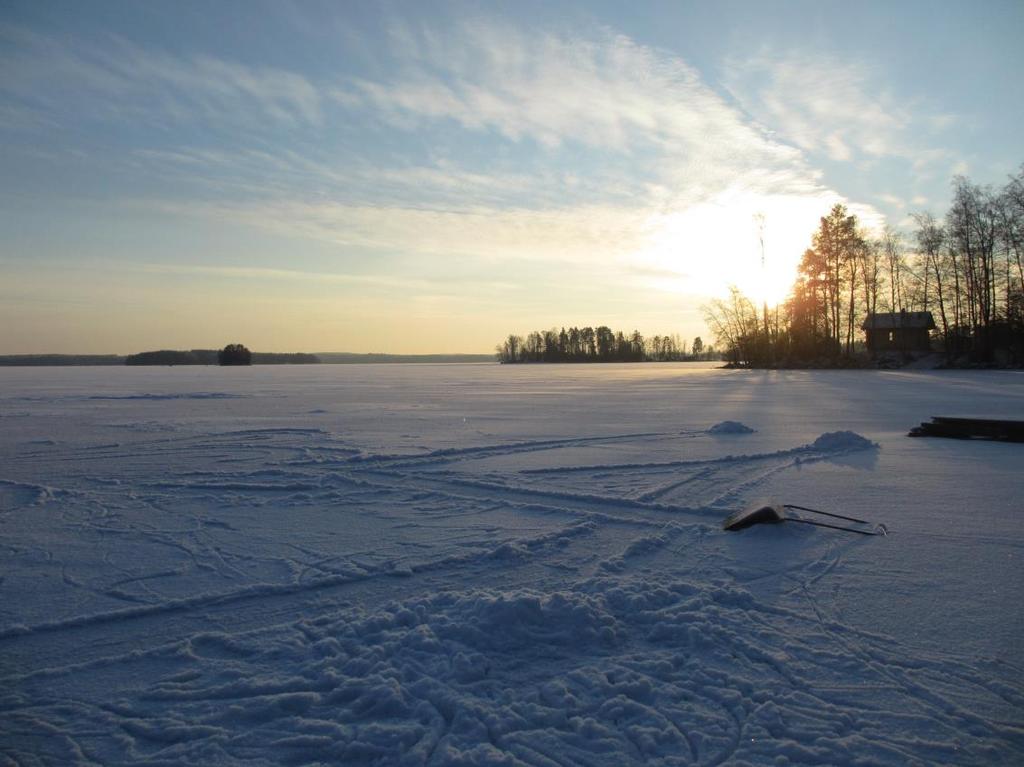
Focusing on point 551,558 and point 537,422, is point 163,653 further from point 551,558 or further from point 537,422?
point 537,422

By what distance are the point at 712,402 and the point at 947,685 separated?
46.4 feet

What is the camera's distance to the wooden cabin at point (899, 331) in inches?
1668

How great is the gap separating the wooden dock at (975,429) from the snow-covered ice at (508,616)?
2492 mm

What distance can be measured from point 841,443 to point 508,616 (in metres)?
6.97

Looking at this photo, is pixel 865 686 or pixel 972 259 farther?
pixel 972 259

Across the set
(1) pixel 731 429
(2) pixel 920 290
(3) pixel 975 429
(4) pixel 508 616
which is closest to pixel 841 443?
(1) pixel 731 429

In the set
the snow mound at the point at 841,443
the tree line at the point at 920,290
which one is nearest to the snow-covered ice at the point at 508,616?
the snow mound at the point at 841,443

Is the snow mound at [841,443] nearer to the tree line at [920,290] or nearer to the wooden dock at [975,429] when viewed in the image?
the wooden dock at [975,429]

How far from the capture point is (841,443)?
326 inches

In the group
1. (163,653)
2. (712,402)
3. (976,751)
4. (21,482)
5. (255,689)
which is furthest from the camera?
(712,402)

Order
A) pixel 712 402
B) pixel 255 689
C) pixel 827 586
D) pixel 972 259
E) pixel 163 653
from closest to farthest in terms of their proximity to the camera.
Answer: pixel 255 689 → pixel 163 653 → pixel 827 586 → pixel 712 402 → pixel 972 259

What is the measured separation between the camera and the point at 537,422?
460 inches

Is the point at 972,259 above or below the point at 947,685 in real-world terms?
above

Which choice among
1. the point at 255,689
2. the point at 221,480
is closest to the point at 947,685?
the point at 255,689
